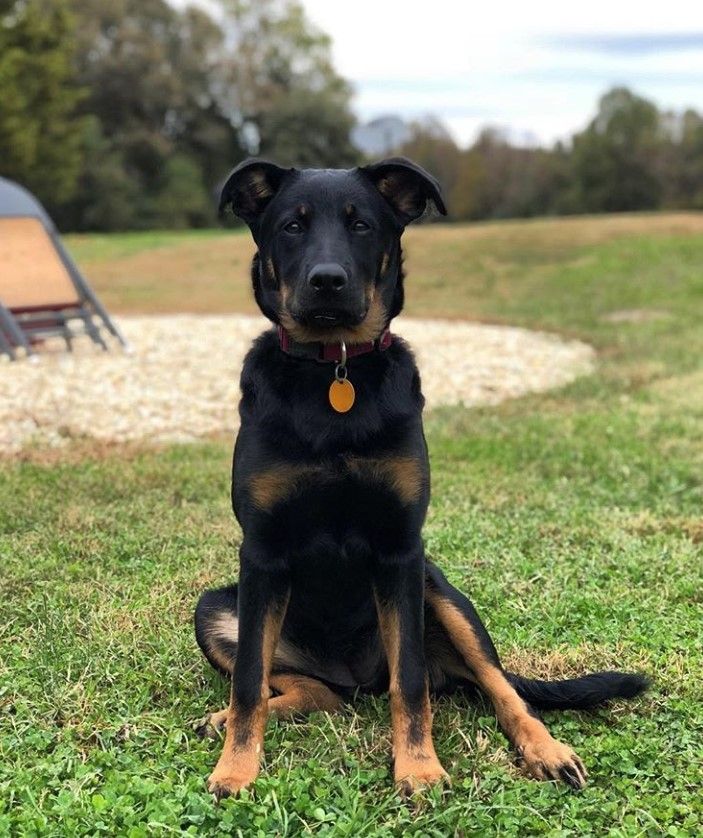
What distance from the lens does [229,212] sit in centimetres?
312

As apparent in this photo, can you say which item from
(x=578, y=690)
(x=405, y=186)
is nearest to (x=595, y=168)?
(x=405, y=186)

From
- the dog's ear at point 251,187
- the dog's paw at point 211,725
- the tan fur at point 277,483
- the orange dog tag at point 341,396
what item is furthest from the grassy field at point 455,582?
the dog's ear at point 251,187

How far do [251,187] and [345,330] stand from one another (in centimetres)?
58

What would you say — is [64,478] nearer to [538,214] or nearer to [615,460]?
[615,460]

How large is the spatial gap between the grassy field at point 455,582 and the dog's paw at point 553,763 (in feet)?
0.13

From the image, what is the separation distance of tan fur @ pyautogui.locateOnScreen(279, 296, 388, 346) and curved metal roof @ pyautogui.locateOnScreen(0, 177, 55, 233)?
27.4ft

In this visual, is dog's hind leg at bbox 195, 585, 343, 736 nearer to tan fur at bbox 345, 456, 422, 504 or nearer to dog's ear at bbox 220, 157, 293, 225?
tan fur at bbox 345, 456, 422, 504

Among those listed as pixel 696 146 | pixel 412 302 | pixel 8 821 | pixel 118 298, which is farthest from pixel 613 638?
pixel 696 146

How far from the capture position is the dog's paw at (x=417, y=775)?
8.60 ft

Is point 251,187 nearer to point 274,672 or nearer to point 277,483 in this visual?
point 277,483

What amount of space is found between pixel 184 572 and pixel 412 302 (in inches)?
513

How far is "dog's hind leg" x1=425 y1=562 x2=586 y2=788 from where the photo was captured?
272cm

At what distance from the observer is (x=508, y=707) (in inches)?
113

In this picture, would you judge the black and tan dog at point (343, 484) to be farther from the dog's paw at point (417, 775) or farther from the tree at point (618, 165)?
the tree at point (618, 165)
